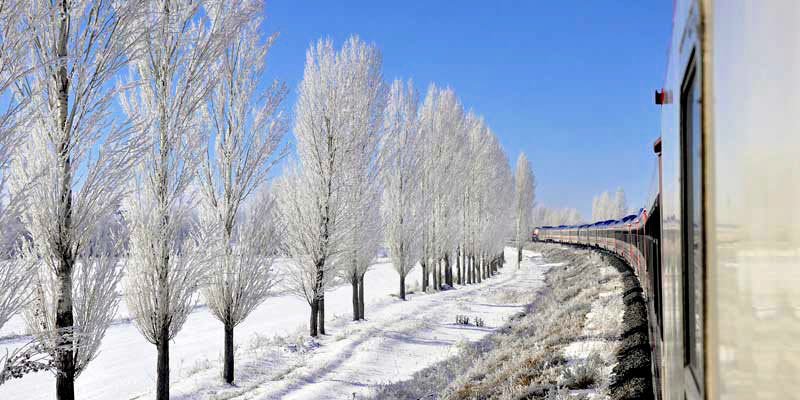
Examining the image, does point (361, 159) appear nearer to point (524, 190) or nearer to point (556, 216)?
point (524, 190)

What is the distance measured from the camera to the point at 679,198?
2219 mm

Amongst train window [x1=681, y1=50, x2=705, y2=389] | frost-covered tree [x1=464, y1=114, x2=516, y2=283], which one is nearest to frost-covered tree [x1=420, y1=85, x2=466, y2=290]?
frost-covered tree [x1=464, y1=114, x2=516, y2=283]

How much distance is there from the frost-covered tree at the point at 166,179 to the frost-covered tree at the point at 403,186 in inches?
569

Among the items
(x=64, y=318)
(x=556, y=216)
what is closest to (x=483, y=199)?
(x=64, y=318)

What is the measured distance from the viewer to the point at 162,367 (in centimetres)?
895

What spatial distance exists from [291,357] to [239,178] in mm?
4435

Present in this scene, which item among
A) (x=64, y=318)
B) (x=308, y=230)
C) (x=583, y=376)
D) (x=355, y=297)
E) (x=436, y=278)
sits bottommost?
(x=436, y=278)

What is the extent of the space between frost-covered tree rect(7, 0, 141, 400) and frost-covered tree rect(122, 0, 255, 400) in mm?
1829

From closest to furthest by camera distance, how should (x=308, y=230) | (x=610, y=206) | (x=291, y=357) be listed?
(x=291, y=357) → (x=308, y=230) → (x=610, y=206)

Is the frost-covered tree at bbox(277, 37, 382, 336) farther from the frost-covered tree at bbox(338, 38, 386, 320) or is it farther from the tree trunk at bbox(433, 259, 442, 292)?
the tree trunk at bbox(433, 259, 442, 292)

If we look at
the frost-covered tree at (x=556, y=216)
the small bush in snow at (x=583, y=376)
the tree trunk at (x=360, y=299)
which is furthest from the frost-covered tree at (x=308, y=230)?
the frost-covered tree at (x=556, y=216)

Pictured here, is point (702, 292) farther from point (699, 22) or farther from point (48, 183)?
point (48, 183)

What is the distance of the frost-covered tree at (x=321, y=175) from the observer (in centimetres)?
1619

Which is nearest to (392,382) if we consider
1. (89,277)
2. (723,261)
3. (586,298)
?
(89,277)
